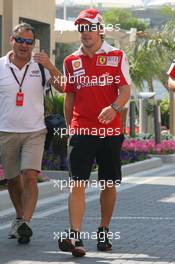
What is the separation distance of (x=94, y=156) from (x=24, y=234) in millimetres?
1034

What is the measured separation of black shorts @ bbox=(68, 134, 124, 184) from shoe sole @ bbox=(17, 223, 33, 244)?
0.76 meters

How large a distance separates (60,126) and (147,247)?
147 cm

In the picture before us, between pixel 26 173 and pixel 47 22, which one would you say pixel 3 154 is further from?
pixel 47 22

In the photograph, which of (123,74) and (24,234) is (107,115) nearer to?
(123,74)

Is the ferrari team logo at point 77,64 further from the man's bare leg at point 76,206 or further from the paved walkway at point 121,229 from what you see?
the paved walkway at point 121,229

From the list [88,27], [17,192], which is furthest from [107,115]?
[17,192]

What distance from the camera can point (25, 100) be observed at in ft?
29.0

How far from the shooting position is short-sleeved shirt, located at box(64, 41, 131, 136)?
8.21m

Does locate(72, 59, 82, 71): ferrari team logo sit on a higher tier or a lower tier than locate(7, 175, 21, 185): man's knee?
higher

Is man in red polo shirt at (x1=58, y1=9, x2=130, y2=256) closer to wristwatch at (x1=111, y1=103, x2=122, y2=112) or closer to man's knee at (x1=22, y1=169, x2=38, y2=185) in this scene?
wristwatch at (x1=111, y1=103, x2=122, y2=112)

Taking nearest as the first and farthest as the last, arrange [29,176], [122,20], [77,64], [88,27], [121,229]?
[88,27]
[77,64]
[29,176]
[121,229]
[122,20]

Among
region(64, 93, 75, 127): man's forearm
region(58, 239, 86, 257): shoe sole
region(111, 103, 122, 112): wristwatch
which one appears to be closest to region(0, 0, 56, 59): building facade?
region(64, 93, 75, 127): man's forearm

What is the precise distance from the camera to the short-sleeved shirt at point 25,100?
885cm

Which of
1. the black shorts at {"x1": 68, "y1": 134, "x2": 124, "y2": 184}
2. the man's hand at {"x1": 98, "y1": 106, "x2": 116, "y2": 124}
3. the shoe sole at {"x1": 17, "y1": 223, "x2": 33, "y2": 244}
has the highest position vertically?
the man's hand at {"x1": 98, "y1": 106, "x2": 116, "y2": 124}
